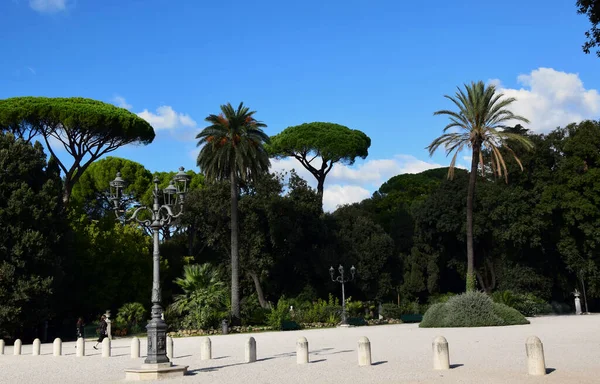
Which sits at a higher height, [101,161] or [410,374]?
[101,161]

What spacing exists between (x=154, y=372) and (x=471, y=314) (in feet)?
59.2

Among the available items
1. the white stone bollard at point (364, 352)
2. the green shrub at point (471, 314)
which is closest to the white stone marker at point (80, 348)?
the white stone bollard at point (364, 352)

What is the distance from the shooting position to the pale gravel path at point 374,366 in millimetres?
11922

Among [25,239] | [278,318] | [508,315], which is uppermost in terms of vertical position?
[25,239]

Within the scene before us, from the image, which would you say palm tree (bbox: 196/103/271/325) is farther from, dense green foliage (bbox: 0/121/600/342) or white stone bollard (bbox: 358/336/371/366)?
white stone bollard (bbox: 358/336/371/366)

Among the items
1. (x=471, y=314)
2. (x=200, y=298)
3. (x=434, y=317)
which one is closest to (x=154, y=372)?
(x=471, y=314)

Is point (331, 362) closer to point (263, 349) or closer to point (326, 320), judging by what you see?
point (263, 349)

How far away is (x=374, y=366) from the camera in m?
14.1

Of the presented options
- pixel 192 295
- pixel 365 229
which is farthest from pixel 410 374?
pixel 365 229

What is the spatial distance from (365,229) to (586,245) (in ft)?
55.0

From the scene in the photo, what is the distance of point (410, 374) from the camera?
1241 cm

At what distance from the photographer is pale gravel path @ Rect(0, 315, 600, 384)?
39.1 feet

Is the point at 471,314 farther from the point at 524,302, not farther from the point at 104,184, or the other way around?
the point at 104,184

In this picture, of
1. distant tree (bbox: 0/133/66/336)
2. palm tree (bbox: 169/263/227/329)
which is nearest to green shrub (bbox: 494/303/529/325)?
palm tree (bbox: 169/263/227/329)
